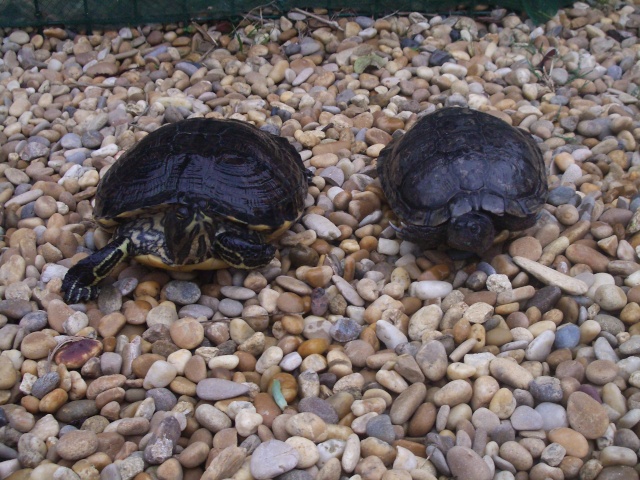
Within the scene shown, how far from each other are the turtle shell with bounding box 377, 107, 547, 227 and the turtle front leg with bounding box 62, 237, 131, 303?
1.49 meters

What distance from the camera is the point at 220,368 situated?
2.71 metres

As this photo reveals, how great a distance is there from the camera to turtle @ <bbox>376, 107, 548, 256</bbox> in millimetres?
3168

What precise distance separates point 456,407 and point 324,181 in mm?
1768

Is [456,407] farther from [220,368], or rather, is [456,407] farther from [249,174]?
[249,174]

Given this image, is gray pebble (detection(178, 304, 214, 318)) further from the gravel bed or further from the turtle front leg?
the turtle front leg

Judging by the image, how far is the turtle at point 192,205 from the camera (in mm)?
3039

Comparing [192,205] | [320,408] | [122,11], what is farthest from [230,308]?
[122,11]

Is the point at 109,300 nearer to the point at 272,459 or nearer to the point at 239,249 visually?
the point at 239,249

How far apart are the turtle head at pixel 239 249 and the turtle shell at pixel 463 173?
780 mm

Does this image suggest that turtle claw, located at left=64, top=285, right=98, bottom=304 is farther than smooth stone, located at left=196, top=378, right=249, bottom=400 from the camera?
Yes

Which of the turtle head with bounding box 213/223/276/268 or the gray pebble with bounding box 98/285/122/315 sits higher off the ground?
the turtle head with bounding box 213/223/276/268

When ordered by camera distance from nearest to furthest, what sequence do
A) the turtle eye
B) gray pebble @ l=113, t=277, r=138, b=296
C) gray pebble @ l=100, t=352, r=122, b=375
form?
gray pebble @ l=100, t=352, r=122, b=375, the turtle eye, gray pebble @ l=113, t=277, r=138, b=296

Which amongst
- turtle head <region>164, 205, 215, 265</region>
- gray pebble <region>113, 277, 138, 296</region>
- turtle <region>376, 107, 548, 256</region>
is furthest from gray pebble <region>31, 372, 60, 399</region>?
turtle <region>376, 107, 548, 256</region>

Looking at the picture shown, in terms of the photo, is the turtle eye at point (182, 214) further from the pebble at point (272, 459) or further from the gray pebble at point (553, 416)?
the gray pebble at point (553, 416)
